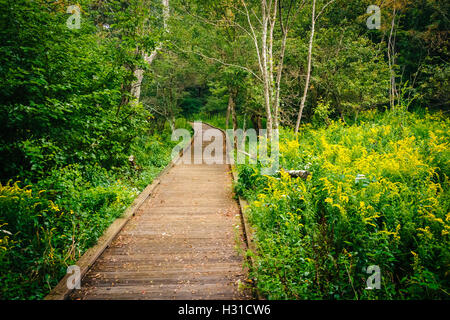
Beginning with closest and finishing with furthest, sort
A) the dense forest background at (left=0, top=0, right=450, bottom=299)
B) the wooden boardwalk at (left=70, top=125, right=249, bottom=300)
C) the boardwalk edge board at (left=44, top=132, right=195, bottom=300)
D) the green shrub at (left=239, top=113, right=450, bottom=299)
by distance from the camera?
the green shrub at (left=239, top=113, right=450, bottom=299) → the dense forest background at (left=0, top=0, right=450, bottom=299) → the boardwalk edge board at (left=44, top=132, right=195, bottom=300) → the wooden boardwalk at (left=70, top=125, right=249, bottom=300)

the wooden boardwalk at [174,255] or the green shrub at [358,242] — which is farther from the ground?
the green shrub at [358,242]

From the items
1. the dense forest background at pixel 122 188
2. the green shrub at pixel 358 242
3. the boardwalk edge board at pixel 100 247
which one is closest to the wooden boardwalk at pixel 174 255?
the boardwalk edge board at pixel 100 247

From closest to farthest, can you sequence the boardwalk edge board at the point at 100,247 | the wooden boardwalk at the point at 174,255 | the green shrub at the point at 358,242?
the green shrub at the point at 358,242, the boardwalk edge board at the point at 100,247, the wooden boardwalk at the point at 174,255

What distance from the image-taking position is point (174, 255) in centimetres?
400

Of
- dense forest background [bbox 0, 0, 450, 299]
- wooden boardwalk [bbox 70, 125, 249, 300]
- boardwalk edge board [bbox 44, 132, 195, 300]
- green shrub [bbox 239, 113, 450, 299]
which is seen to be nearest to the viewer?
green shrub [bbox 239, 113, 450, 299]

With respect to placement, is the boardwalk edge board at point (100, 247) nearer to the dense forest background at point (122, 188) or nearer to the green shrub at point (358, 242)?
the dense forest background at point (122, 188)

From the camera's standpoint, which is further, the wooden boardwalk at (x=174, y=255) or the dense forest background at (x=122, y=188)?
the wooden boardwalk at (x=174, y=255)

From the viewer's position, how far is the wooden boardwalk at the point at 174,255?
10.4 feet

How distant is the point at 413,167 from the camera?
4199 mm

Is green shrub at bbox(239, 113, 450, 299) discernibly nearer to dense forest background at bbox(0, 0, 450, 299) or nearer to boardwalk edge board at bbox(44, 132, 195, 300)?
dense forest background at bbox(0, 0, 450, 299)

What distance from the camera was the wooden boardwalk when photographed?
3172mm

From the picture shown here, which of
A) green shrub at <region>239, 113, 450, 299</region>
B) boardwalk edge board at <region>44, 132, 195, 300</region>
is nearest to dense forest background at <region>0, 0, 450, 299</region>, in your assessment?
green shrub at <region>239, 113, 450, 299</region>

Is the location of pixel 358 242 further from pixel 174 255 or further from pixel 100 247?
pixel 100 247
